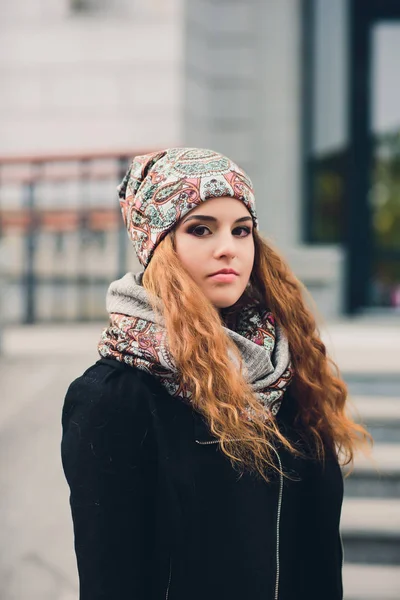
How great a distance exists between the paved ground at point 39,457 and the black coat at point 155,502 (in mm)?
1150

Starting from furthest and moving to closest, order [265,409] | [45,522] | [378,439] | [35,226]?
[35,226]
[378,439]
[45,522]
[265,409]

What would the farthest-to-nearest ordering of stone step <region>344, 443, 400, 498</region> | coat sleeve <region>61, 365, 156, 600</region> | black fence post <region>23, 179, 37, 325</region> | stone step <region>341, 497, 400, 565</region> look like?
black fence post <region>23, 179, 37, 325</region> < stone step <region>344, 443, 400, 498</region> < stone step <region>341, 497, 400, 565</region> < coat sleeve <region>61, 365, 156, 600</region>

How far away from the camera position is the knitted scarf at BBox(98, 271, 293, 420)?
1.47 metres

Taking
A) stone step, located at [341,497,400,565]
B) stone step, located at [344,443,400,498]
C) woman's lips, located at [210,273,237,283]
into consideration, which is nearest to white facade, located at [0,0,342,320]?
stone step, located at [344,443,400,498]

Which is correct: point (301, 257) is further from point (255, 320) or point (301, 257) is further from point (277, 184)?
point (255, 320)

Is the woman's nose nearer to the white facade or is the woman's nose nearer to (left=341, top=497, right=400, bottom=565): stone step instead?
(left=341, top=497, right=400, bottom=565): stone step

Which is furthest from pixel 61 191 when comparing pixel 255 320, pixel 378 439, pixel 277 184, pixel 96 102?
pixel 255 320

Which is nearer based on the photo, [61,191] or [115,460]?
[115,460]

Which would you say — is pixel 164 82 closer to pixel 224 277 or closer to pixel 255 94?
pixel 255 94

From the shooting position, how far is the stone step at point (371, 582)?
9.89 ft

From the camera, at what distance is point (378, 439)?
3.67 m

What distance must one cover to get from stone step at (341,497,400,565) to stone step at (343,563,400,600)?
0.04 m

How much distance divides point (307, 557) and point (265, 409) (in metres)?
0.38

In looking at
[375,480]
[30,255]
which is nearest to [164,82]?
[30,255]
